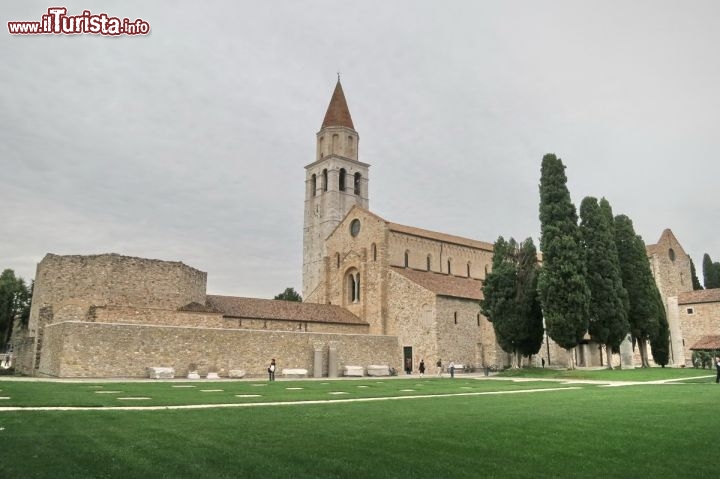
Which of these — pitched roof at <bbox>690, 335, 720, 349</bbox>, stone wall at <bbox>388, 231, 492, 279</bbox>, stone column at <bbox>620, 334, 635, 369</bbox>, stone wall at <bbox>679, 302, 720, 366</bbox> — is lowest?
stone column at <bbox>620, 334, 635, 369</bbox>

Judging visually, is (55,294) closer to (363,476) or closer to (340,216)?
(363,476)

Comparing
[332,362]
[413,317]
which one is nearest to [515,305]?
[413,317]

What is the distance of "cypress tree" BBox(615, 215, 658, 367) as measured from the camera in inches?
1563

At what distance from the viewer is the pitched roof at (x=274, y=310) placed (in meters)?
38.6

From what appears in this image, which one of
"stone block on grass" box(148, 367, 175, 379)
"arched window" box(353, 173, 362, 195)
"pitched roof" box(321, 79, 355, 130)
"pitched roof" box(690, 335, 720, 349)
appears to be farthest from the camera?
"arched window" box(353, 173, 362, 195)

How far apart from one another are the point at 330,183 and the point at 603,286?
39.1 m

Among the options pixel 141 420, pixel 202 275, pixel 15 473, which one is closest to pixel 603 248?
pixel 202 275

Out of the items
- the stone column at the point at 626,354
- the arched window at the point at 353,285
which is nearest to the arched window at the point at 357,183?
the arched window at the point at 353,285

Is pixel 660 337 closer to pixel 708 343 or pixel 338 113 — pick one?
pixel 708 343

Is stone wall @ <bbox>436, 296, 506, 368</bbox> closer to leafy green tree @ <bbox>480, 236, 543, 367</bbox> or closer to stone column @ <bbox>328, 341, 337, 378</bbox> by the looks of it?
leafy green tree @ <bbox>480, 236, 543, 367</bbox>

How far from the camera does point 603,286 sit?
35812 millimetres

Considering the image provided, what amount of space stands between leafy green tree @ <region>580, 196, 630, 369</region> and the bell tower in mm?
35437

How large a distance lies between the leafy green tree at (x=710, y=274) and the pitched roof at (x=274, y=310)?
53.8 meters

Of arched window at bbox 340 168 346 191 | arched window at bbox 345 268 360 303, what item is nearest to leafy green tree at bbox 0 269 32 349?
arched window at bbox 345 268 360 303
